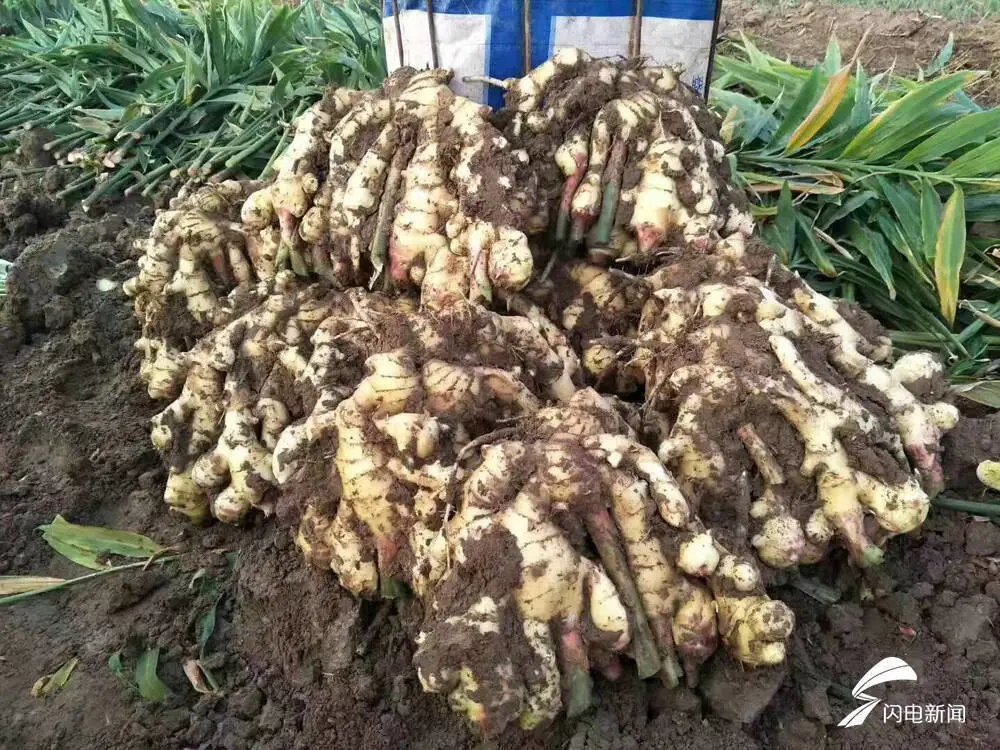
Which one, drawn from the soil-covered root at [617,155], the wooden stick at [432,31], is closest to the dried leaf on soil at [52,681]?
the soil-covered root at [617,155]

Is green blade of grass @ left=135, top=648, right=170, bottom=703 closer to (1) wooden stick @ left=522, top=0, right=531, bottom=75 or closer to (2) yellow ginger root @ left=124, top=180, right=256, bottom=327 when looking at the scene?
(2) yellow ginger root @ left=124, top=180, right=256, bottom=327

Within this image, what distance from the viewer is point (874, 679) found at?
123 centimetres

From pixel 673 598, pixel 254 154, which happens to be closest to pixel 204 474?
pixel 673 598

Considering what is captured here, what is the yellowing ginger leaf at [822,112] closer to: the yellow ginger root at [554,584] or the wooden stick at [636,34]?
the wooden stick at [636,34]

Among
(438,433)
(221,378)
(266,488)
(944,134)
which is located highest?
(944,134)

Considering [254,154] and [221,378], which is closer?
[221,378]

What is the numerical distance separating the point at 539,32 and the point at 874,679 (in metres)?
1.41

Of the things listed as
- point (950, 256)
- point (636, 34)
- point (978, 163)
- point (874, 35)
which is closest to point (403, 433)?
point (636, 34)

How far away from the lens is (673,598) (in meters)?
1.17

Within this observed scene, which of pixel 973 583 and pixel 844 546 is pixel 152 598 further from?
pixel 973 583

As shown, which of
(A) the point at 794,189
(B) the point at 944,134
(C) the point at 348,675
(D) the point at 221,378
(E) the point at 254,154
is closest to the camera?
(C) the point at 348,675

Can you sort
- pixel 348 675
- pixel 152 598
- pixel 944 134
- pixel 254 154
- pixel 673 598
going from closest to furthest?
pixel 673 598 < pixel 348 675 < pixel 152 598 < pixel 944 134 < pixel 254 154

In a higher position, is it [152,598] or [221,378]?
[221,378]

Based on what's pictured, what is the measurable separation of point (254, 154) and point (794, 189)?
1.71 metres
